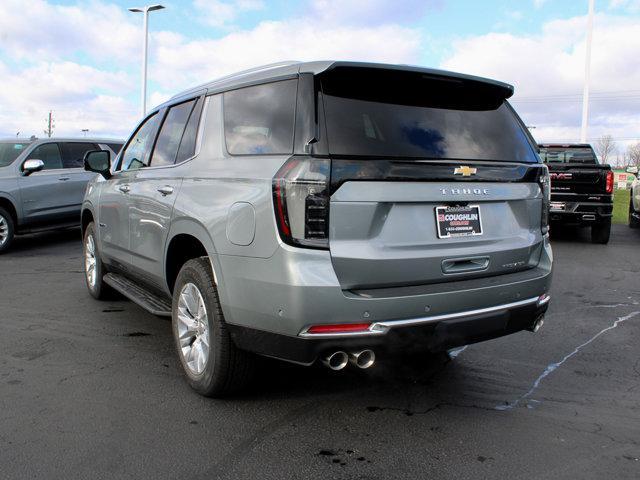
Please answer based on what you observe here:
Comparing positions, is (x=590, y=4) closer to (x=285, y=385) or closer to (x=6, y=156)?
(x=6, y=156)

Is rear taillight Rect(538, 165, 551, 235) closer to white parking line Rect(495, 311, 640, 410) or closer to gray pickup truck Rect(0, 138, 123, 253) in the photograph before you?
white parking line Rect(495, 311, 640, 410)

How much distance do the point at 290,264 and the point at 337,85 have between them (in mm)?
978

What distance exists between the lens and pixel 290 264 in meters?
2.67

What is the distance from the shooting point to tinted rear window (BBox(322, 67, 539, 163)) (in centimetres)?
287

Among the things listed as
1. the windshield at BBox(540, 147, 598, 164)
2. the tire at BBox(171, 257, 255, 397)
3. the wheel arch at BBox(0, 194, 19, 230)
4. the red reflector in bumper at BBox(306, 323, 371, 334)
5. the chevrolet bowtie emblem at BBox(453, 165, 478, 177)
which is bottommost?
the tire at BBox(171, 257, 255, 397)

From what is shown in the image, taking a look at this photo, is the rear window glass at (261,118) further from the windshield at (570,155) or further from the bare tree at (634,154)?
the bare tree at (634,154)

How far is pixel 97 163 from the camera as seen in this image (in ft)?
17.7

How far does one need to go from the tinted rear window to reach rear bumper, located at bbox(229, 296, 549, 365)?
2.82 ft

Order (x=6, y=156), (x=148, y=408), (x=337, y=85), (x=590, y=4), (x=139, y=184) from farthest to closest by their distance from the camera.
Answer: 1. (x=590, y=4)
2. (x=6, y=156)
3. (x=139, y=184)
4. (x=148, y=408)
5. (x=337, y=85)


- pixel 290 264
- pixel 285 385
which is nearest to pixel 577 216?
pixel 285 385

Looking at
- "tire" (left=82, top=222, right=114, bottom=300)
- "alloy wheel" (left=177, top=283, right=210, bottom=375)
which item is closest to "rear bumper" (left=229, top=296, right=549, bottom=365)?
"alloy wheel" (left=177, top=283, right=210, bottom=375)

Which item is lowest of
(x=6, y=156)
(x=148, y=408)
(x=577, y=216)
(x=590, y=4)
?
(x=148, y=408)

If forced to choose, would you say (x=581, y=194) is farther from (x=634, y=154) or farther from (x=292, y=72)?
(x=634, y=154)

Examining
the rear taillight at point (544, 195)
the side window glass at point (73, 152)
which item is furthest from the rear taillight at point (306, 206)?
the side window glass at point (73, 152)
